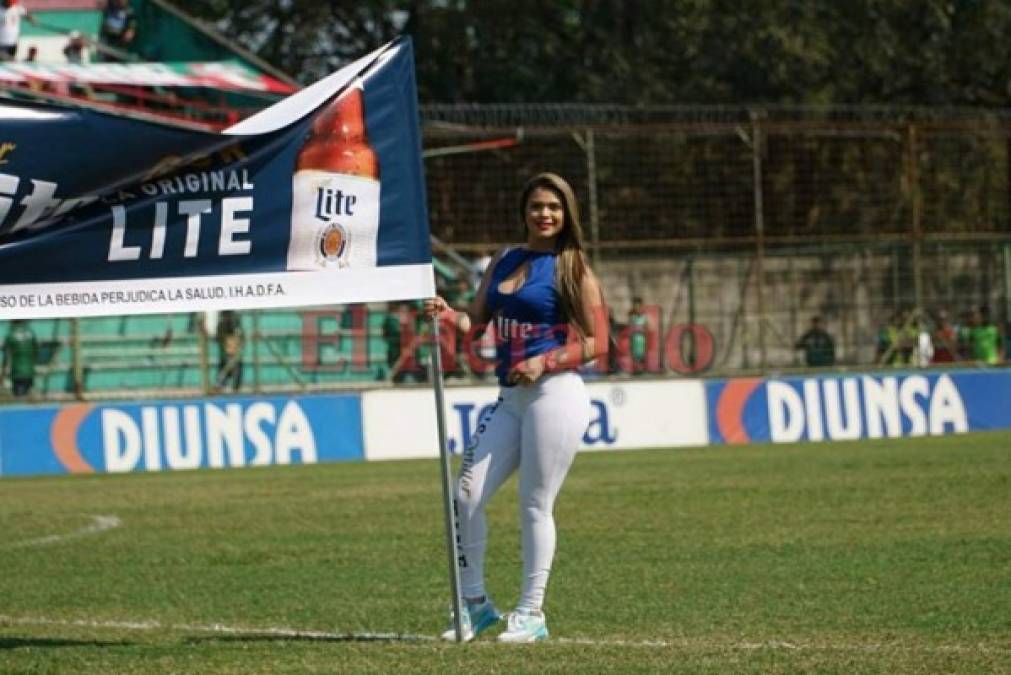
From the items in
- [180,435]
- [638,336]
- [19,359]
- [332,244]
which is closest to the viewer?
[332,244]

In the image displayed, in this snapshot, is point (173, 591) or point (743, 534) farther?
point (743, 534)

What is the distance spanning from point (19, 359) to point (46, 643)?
17.5 metres

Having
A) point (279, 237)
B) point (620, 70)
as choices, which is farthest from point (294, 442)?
point (620, 70)

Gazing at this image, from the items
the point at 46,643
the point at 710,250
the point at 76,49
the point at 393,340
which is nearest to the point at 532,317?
the point at 46,643

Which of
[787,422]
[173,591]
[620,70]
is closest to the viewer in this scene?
[173,591]

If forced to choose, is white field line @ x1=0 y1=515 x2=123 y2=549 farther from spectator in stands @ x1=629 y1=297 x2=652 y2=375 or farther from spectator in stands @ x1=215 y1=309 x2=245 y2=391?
spectator in stands @ x1=629 y1=297 x2=652 y2=375

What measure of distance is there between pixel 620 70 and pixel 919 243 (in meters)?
15.8

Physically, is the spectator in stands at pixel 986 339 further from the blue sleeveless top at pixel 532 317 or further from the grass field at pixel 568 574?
the blue sleeveless top at pixel 532 317

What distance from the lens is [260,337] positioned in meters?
28.5

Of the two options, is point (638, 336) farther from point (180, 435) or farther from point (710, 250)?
point (180, 435)

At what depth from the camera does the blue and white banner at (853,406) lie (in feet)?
94.8

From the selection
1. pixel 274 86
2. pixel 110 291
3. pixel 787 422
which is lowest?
pixel 787 422

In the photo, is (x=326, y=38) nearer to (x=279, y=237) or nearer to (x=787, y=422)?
(x=787, y=422)

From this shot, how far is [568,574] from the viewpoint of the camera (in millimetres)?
13141
